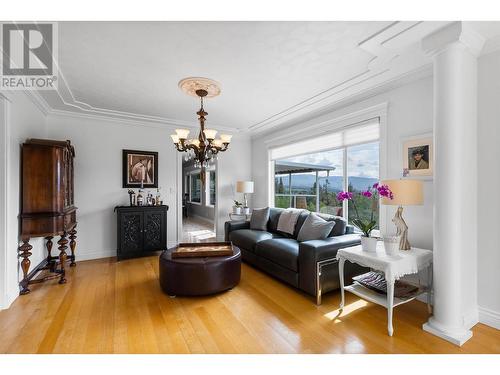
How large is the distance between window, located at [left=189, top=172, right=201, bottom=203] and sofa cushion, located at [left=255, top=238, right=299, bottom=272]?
653 cm

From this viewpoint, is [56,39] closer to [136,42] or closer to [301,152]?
[136,42]

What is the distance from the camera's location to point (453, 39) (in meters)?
1.93

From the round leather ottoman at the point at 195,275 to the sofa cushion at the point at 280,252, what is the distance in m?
0.68

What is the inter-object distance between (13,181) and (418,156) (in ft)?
15.5

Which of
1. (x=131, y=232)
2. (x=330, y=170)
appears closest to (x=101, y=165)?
(x=131, y=232)

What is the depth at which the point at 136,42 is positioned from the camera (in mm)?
2117

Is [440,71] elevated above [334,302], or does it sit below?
above

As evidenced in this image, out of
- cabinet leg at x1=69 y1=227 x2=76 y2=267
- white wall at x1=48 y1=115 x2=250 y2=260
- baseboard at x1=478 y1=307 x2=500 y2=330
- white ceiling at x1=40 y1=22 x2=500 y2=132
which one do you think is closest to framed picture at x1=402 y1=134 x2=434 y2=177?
white ceiling at x1=40 y1=22 x2=500 y2=132

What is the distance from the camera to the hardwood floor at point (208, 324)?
1900mm

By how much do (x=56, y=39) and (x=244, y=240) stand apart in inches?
132

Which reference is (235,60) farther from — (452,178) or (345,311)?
(345,311)

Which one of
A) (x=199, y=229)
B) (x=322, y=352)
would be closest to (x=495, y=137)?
(x=322, y=352)

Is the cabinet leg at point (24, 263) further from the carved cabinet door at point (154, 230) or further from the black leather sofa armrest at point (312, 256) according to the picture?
the black leather sofa armrest at point (312, 256)

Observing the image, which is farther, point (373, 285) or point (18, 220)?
point (18, 220)
